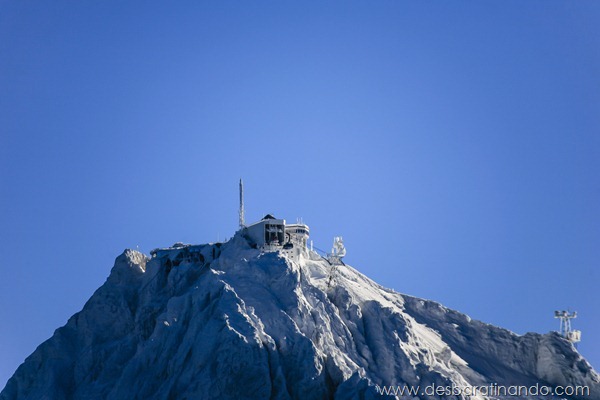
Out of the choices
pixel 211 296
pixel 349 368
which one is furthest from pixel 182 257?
pixel 349 368

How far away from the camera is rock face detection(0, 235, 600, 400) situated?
158 metres

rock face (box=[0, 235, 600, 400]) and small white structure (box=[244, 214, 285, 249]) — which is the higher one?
small white structure (box=[244, 214, 285, 249])

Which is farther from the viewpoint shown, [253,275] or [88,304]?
[88,304]

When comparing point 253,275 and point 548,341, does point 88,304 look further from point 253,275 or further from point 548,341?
point 548,341

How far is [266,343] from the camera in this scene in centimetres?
16000

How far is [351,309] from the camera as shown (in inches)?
6934

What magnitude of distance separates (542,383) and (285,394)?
5153 cm

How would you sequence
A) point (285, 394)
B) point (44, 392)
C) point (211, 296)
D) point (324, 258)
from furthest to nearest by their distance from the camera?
→ point (324, 258) < point (44, 392) < point (211, 296) < point (285, 394)

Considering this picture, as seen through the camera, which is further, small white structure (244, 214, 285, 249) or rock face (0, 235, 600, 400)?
small white structure (244, 214, 285, 249)

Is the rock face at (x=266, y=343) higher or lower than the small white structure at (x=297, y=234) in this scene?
lower

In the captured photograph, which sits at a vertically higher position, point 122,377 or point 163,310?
point 163,310

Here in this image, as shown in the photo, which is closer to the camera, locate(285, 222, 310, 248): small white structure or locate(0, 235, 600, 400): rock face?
locate(0, 235, 600, 400): rock face

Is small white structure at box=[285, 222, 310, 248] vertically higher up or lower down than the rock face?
higher up

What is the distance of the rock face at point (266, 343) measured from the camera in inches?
6225
